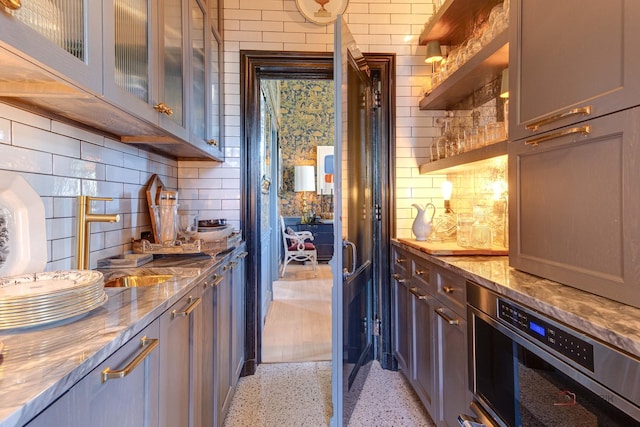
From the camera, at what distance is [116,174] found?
5.15ft

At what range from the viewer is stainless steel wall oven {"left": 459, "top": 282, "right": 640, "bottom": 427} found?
682mm

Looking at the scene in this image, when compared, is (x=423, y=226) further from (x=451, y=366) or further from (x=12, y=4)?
(x=12, y=4)

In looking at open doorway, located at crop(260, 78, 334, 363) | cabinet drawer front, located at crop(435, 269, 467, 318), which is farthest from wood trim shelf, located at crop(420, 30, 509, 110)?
open doorway, located at crop(260, 78, 334, 363)

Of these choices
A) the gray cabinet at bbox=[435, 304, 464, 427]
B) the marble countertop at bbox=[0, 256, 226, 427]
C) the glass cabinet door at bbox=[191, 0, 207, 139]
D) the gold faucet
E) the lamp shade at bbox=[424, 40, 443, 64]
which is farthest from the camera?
the lamp shade at bbox=[424, 40, 443, 64]

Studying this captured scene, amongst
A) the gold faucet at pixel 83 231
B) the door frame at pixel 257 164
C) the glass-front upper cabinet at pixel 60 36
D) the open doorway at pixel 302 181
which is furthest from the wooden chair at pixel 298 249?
the glass-front upper cabinet at pixel 60 36

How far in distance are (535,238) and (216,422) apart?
1.60 m

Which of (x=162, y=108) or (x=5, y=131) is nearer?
(x=5, y=131)

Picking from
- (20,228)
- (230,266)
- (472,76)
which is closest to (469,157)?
(472,76)

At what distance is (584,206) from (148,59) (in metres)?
1.54

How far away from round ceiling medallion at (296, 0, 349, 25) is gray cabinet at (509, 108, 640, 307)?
1843mm

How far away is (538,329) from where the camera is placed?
90 centimetres

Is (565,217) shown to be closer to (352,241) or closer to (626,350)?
(626,350)

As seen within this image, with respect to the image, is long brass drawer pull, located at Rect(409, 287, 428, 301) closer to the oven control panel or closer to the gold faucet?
the oven control panel

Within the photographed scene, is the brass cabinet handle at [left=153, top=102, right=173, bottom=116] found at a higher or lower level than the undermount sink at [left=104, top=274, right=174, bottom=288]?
higher
